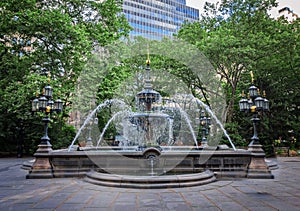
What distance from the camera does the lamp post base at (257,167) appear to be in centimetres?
962

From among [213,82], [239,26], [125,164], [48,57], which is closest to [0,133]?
[48,57]

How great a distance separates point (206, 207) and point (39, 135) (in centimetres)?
2121

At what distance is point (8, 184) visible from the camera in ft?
28.3

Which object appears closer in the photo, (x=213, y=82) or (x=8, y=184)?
(x=8, y=184)

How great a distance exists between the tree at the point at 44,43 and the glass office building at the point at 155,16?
47.0 meters

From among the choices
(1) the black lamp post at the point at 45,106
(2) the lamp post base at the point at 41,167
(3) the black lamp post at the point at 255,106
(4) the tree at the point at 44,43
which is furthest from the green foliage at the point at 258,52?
(2) the lamp post base at the point at 41,167

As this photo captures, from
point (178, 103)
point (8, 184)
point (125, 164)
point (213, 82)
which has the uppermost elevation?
point (213, 82)

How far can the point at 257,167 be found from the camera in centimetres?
991

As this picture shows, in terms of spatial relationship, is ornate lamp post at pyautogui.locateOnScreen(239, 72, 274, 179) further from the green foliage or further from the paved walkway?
the green foliage

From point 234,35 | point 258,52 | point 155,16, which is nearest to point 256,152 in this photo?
point 258,52

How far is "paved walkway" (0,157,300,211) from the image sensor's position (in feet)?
19.0

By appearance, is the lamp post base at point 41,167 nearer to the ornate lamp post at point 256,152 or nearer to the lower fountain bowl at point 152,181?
the lower fountain bowl at point 152,181

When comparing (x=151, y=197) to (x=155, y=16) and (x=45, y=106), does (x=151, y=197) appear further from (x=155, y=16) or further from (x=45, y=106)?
(x=155, y=16)

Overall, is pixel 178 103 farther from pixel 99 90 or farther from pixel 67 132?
pixel 67 132
